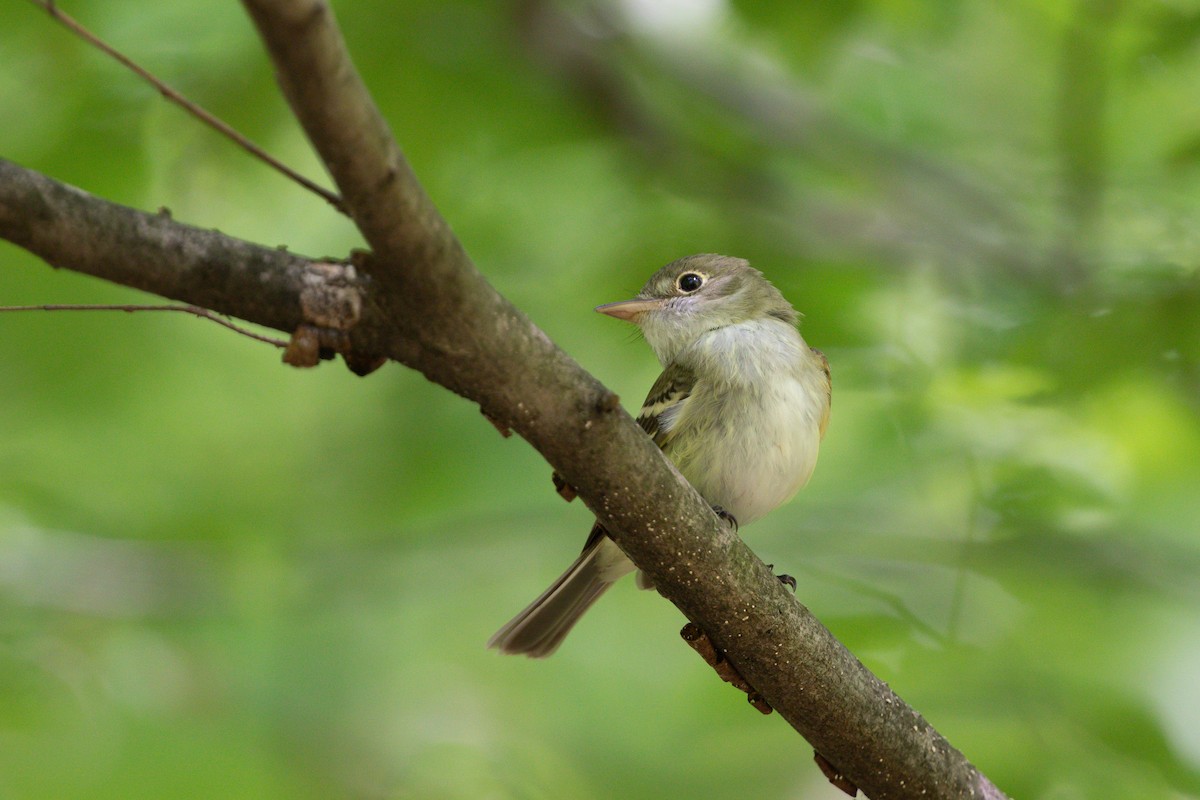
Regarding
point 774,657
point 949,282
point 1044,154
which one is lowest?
point 774,657

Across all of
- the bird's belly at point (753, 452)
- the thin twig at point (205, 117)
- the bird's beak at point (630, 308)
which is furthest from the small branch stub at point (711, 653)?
the bird's beak at point (630, 308)

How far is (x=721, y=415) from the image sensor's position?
4301 millimetres

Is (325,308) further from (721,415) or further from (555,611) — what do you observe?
(555,611)

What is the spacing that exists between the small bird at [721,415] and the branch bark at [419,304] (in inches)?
36.2

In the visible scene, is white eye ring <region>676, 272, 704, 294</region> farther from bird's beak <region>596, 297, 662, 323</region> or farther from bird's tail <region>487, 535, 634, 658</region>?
bird's tail <region>487, 535, 634, 658</region>

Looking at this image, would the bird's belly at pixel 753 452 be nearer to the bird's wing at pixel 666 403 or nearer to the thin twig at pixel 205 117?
the bird's wing at pixel 666 403

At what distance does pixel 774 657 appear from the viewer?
10.2 ft

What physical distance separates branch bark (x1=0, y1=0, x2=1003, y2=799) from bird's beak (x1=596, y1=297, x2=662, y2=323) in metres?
2.21

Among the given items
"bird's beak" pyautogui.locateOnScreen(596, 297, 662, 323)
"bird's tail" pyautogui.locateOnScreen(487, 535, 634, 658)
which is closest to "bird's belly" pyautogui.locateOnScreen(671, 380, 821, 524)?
"bird's tail" pyautogui.locateOnScreen(487, 535, 634, 658)

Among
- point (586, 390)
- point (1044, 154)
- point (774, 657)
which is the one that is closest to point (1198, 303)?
point (1044, 154)

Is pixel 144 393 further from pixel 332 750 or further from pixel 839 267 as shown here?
pixel 839 267

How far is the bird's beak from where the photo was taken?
5.07m

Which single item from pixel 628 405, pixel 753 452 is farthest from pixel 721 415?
pixel 628 405

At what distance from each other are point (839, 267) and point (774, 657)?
127 inches
